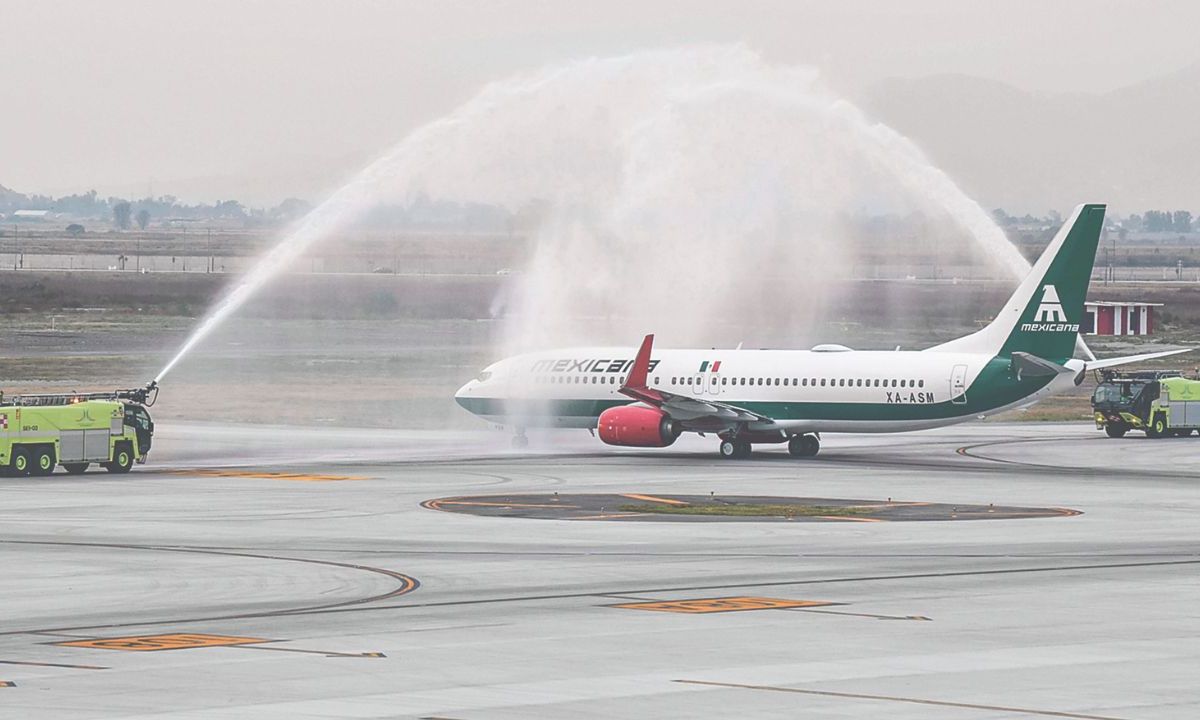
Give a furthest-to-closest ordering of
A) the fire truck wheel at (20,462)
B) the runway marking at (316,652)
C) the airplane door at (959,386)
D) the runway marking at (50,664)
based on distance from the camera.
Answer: the airplane door at (959,386) < the fire truck wheel at (20,462) < the runway marking at (316,652) < the runway marking at (50,664)

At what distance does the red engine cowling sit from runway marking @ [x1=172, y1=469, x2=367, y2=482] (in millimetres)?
13584

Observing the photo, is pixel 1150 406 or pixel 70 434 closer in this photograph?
pixel 70 434

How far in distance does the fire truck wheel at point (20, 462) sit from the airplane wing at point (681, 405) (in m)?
22.7

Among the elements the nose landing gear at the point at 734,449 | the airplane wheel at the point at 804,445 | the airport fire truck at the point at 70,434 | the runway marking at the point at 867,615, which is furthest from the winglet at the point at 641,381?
the runway marking at the point at 867,615

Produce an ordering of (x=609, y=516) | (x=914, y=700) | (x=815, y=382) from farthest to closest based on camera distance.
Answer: (x=815, y=382) → (x=609, y=516) → (x=914, y=700)

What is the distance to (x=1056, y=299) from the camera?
2916 inches

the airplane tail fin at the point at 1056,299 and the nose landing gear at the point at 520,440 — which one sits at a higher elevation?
the airplane tail fin at the point at 1056,299

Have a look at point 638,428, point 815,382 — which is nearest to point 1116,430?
point 815,382

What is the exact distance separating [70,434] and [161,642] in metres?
38.9

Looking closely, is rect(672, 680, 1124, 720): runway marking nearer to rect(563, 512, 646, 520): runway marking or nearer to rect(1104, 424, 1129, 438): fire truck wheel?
rect(563, 512, 646, 520): runway marking

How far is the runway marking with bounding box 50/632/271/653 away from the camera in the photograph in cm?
2912

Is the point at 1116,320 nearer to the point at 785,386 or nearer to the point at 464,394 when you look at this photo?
the point at 464,394

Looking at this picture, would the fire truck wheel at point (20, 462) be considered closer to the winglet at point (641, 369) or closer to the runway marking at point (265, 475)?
the runway marking at point (265, 475)

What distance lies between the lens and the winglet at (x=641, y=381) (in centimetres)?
7700
